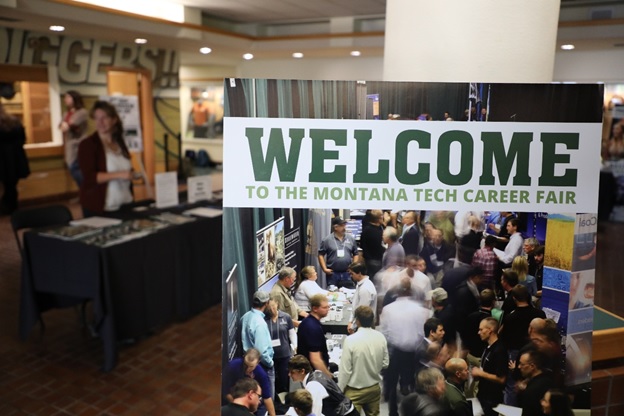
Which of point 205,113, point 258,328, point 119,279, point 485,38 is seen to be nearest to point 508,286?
point 258,328

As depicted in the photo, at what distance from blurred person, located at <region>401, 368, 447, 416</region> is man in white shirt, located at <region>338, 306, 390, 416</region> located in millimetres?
95

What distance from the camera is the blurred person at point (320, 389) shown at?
1.51 meters

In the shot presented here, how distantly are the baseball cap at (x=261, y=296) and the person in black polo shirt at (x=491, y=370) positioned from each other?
0.62 metres

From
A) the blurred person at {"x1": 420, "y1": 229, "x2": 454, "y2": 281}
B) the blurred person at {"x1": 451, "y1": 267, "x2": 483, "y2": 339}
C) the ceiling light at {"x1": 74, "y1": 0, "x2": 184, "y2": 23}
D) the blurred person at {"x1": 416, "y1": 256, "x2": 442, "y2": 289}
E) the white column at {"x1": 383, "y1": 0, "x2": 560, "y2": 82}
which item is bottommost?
the blurred person at {"x1": 451, "y1": 267, "x2": 483, "y2": 339}

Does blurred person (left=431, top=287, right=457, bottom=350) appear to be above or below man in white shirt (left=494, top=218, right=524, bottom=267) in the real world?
below

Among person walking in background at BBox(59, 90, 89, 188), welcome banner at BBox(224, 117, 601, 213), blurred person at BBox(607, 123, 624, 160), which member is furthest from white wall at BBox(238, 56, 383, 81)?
welcome banner at BBox(224, 117, 601, 213)

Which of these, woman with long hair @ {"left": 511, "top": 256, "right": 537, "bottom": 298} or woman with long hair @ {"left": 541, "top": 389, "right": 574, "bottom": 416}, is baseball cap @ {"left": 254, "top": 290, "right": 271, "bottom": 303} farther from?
woman with long hair @ {"left": 541, "top": 389, "right": 574, "bottom": 416}

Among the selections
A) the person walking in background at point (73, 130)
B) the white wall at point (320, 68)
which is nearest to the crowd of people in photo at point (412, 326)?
the person walking in background at point (73, 130)

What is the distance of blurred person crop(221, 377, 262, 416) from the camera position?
1506mm

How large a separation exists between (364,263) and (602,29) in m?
7.82

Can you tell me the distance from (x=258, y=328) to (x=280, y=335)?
2.6 inches

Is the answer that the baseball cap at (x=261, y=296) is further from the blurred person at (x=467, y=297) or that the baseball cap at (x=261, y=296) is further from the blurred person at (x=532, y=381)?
the blurred person at (x=532, y=381)

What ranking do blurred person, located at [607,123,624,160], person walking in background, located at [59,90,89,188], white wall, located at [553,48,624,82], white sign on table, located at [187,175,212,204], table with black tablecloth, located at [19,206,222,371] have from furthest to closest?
1. blurred person, located at [607,123,624,160]
2. white wall, located at [553,48,624,82]
3. person walking in background, located at [59,90,89,188]
4. white sign on table, located at [187,175,212,204]
5. table with black tablecloth, located at [19,206,222,371]

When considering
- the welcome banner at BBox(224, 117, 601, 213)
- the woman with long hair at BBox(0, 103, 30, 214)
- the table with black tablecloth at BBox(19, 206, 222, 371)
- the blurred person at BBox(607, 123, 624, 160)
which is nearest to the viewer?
the welcome banner at BBox(224, 117, 601, 213)
